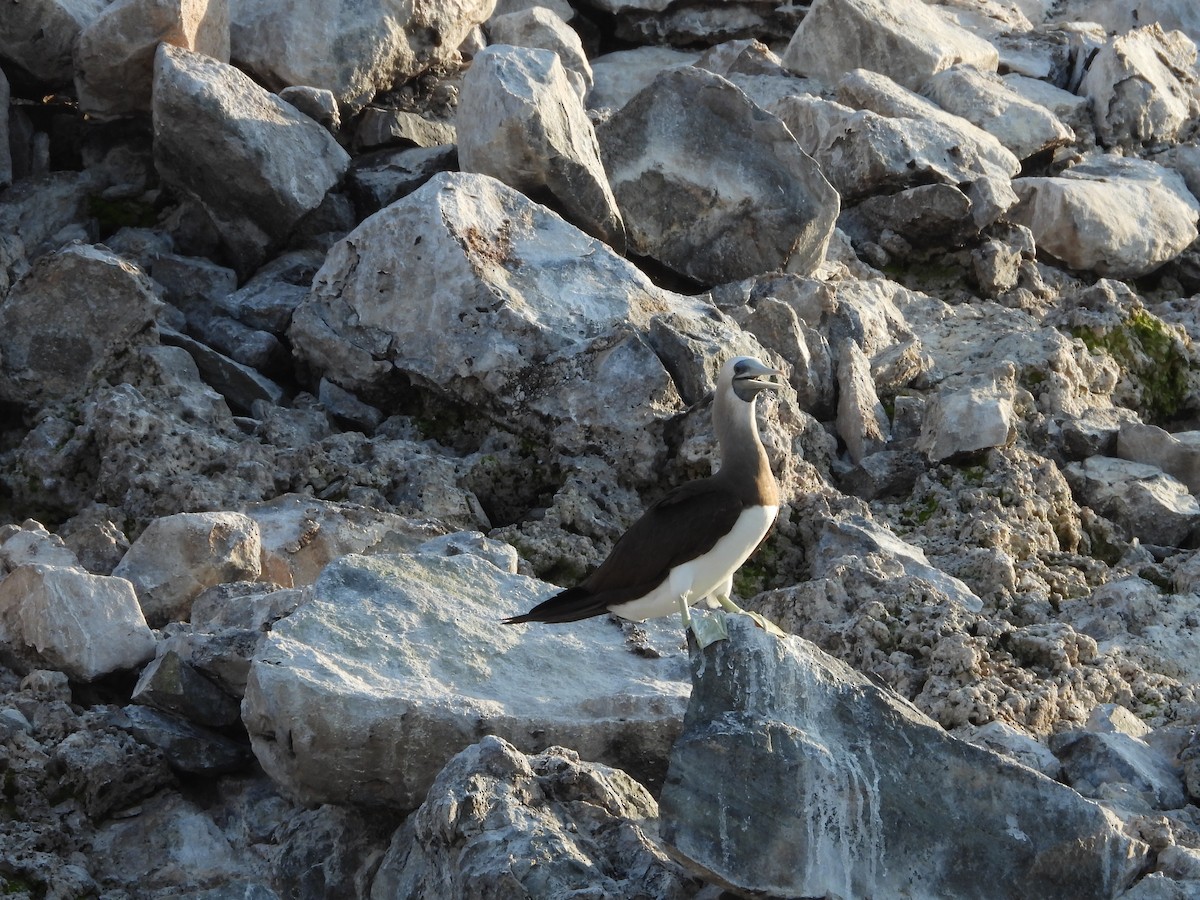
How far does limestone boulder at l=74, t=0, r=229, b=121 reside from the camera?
13633mm

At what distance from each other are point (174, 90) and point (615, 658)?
6974 mm

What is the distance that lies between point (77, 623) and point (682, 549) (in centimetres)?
339

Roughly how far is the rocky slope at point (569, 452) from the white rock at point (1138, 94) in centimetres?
8

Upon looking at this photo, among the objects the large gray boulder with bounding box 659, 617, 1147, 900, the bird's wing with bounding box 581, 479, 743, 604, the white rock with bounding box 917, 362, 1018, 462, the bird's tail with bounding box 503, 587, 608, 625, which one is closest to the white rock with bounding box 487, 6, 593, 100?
the white rock with bounding box 917, 362, 1018, 462

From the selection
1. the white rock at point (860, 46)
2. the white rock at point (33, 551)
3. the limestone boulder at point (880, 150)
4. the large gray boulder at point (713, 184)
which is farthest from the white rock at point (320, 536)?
the white rock at point (860, 46)

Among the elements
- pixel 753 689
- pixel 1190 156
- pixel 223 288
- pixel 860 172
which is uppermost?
pixel 753 689

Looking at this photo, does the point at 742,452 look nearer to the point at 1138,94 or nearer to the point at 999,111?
the point at 999,111

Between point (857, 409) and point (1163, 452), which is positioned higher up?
point (857, 409)

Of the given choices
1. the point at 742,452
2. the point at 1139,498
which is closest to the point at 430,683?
the point at 742,452

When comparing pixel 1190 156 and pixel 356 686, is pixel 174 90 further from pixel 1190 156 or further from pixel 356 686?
pixel 1190 156

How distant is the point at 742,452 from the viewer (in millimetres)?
8062

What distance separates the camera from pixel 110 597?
8.87 m

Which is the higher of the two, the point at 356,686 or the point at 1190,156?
the point at 356,686

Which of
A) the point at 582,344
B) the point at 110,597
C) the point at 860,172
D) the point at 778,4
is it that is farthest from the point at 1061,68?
the point at 110,597
